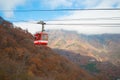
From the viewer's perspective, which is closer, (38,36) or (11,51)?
(38,36)

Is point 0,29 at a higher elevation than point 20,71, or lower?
higher

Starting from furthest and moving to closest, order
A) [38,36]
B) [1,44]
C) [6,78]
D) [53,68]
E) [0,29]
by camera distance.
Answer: [0,29]
[53,68]
[1,44]
[6,78]
[38,36]

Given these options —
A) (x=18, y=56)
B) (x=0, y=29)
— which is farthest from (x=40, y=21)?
(x=0, y=29)

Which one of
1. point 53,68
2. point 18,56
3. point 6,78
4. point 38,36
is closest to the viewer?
point 38,36

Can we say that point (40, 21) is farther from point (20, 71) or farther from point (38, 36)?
point (20, 71)

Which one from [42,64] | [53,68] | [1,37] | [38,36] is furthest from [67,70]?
[38,36]

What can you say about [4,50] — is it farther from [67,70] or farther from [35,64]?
[67,70]

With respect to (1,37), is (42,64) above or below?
below

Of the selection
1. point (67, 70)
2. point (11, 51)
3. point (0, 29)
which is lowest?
point (67, 70)

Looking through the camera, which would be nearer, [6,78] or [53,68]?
[6,78]
